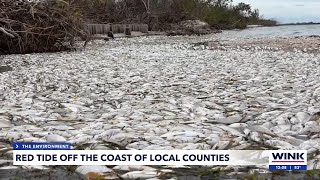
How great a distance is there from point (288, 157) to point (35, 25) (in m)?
12.2

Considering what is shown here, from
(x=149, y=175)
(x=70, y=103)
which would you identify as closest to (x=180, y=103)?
(x=70, y=103)

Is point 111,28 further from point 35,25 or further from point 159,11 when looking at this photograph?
point 35,25

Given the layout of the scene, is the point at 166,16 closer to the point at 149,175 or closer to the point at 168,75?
Answer: the point at 168,75

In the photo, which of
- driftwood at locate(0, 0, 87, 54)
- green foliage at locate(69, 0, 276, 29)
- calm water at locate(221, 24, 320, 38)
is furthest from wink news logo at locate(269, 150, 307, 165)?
calm water at locate(221, 24, 320, 38)

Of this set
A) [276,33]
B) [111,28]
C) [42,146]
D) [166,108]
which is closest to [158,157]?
[42,146]

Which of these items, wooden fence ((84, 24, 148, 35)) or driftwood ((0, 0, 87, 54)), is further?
wooden fence ((84, 24, 148, 35))

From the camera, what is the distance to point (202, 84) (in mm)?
6953

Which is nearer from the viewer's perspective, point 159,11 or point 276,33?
point 276,33

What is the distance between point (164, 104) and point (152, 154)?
2131 mm

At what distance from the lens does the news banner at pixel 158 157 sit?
3131 mm

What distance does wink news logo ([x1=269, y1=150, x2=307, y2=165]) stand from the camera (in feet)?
10.1

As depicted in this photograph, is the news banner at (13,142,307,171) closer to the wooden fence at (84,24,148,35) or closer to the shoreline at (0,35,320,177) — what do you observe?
the shoreline at (0,35,320,177)

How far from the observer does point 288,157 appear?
315 centimetres

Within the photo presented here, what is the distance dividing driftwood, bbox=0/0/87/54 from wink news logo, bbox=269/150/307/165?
1134cm
